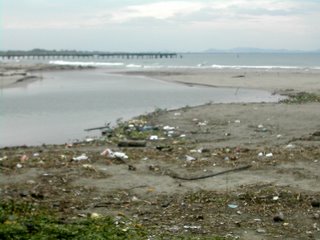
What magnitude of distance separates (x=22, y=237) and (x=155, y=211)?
6.52ft

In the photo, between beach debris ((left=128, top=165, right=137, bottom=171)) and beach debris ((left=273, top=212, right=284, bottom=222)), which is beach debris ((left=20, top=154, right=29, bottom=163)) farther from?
beach debris ((left=273, top=212, right=284, bottom=222))

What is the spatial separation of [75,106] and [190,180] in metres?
15.5

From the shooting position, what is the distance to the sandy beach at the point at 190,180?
610 centimetres

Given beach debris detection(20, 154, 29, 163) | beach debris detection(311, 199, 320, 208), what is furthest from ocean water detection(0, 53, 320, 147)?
beach debris detection(311, 199, 320, 208)

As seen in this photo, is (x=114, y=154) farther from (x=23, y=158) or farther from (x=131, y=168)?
(x=23, y=158)

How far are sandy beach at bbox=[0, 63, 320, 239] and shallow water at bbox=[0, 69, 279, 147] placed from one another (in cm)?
310

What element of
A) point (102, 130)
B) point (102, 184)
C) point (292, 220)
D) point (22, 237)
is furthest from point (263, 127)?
point (22, 237)

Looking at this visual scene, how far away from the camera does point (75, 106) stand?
74.9 feet

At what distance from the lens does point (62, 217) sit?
613 cm

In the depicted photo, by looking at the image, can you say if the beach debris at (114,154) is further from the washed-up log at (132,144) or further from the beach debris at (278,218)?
the beach debris at (278,218)

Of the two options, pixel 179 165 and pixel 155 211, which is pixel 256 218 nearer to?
pixel 155 211

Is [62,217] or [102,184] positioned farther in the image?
[102,184]

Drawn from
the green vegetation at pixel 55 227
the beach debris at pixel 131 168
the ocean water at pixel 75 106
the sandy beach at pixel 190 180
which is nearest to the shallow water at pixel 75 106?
the ocean water at pixel 75 106

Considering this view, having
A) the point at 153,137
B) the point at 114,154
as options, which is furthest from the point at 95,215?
the point at 153,137
